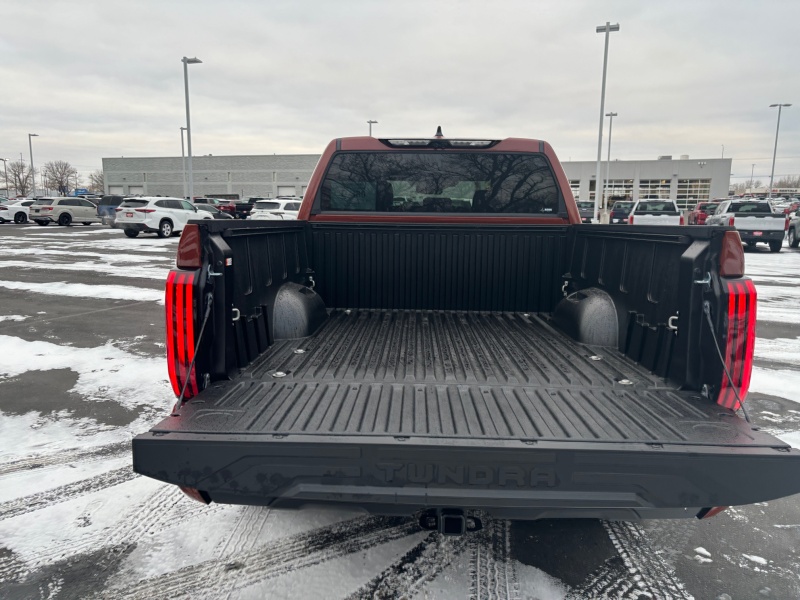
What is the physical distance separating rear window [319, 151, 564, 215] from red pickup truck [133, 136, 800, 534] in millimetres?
12

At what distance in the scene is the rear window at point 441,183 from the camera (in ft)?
14.1

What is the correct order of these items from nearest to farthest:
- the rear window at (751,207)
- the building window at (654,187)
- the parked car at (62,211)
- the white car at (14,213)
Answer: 1. the rear window at (751,207)
2. the parked car at (62,211)
3. the white car at (14,213)
4. the building window at (654,187)

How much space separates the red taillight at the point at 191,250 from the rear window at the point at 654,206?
24.1m

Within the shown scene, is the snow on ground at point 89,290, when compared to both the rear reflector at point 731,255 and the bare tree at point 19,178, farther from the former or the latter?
the bare tree at point 19,178

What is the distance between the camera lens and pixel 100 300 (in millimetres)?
9703

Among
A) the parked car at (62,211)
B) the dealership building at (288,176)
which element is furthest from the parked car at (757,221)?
the dealership building at (288,176)

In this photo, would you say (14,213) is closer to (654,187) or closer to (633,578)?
(633,578)

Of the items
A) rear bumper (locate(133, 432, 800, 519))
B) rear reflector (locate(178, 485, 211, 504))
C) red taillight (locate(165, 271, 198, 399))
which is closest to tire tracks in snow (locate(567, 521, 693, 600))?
rear bumper (locate(133, 432, 800, 519))

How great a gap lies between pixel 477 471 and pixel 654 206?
82.1ft

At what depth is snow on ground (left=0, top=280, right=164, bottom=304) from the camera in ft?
33.0

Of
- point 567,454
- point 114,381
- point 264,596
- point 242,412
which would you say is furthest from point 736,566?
point 114,381

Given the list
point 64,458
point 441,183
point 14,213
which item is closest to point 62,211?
point 14,213

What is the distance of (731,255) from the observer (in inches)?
93.4

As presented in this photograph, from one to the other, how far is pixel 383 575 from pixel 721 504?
1.51 metres
